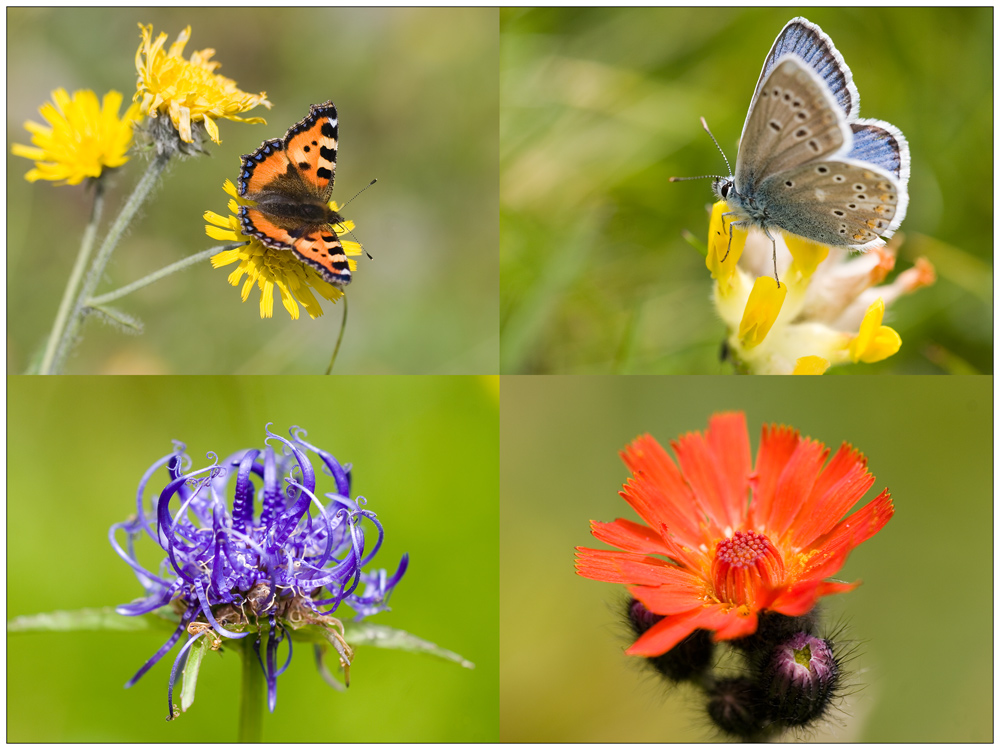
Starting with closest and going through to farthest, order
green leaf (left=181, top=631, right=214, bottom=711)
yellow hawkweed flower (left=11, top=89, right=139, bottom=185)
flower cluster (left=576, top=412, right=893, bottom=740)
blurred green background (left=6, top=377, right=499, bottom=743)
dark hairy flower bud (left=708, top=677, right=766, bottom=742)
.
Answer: green leaf (left=181, top=631, right=214, bottom=711), flower cluster (left=576, top=412, right=893, bottom=740), dark hairy flower bud (left=708, top=677, right=766, bottom=742), yellow hawkweed flower (left=11, top=89, right=139, bottom=185), blurred green background (left=6, top=377, right=499, bottom=743)

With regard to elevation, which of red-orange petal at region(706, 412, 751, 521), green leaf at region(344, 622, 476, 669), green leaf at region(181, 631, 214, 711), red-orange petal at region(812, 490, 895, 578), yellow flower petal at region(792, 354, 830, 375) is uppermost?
yellow flower petal at region(792, 354, 830, 375)

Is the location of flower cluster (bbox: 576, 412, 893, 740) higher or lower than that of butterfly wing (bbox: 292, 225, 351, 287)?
lower

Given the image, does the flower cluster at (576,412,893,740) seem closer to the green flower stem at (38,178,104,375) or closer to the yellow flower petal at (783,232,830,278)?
the yellow flower petal at (783,232,830,278)

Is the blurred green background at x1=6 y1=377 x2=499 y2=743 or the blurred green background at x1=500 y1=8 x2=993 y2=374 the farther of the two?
the blurred green background at x1=500 y1=8 x2=993 y2=374

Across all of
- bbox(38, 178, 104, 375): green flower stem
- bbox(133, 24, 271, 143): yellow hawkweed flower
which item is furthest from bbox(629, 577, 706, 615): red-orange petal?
bbox(38, 178, 104, 375): green flower stem

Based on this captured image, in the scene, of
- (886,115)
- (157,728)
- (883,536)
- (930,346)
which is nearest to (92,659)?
(157,728)

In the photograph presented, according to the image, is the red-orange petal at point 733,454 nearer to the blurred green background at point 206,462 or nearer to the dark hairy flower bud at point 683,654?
the dark hairy flower bud at point 683,654

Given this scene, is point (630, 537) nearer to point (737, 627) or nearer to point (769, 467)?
point (737, 627)
